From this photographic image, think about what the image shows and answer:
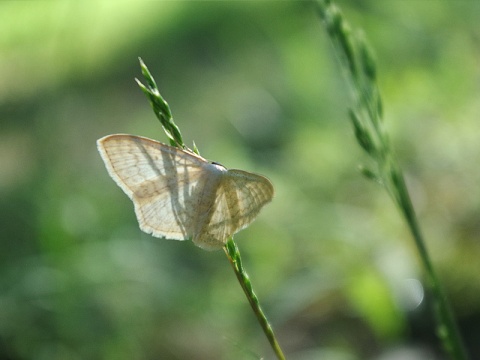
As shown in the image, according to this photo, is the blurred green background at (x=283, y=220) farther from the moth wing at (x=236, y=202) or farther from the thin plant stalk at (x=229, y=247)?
the thin plant stalk at (x=229, y=247)

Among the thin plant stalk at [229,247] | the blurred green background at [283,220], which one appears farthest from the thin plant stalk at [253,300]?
the blurred green background at [283,220]

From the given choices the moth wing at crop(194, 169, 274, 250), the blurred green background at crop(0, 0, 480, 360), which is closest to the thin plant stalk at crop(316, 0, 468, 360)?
the moth wing at crop(194, 169, 274, 250)

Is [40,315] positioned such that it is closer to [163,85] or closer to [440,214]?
[440,214]

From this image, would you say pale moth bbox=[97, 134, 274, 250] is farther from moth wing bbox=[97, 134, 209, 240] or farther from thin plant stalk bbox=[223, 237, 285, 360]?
thin plant stalk bbox=[223, 237, 285, 360]

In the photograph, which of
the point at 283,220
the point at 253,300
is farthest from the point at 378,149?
the point at 283,220

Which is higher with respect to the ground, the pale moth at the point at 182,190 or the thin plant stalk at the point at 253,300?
the pale moth at the point at 182,190

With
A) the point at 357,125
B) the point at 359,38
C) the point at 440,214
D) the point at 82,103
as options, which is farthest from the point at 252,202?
the point at 82,103
